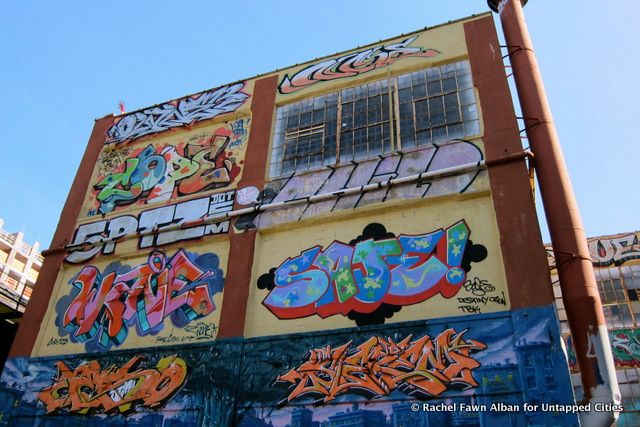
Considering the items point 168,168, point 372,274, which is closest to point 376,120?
point 372,274

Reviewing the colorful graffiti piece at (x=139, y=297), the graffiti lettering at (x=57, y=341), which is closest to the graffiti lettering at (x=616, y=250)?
the colorful graffiti piece at (x=139, y=297)

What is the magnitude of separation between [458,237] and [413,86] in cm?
419

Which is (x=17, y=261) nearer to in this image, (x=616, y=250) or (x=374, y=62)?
(x=374, y=62)

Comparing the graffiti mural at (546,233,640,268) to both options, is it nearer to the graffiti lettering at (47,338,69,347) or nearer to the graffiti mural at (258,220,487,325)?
the graffiti mural at (258,220,487,325)

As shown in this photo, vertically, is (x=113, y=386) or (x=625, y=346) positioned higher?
(x=625, y=346)

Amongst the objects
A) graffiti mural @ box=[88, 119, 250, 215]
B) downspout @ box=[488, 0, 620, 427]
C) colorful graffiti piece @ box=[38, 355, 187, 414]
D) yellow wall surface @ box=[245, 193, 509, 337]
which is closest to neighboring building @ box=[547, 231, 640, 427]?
downspout @ box=[488, 0, 620, 427]

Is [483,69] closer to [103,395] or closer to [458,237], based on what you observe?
[458,237]

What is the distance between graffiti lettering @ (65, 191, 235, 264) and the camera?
473 inches

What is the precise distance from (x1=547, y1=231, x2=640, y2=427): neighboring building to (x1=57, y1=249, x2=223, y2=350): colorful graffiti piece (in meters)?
10.5

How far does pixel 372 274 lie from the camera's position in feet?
32.2

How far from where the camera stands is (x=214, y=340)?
1028 centimetres

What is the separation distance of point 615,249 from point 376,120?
1082 centimetres

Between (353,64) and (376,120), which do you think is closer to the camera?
(376,120)

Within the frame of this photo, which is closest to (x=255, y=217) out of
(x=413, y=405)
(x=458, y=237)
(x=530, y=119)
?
(x=458, y=237)
